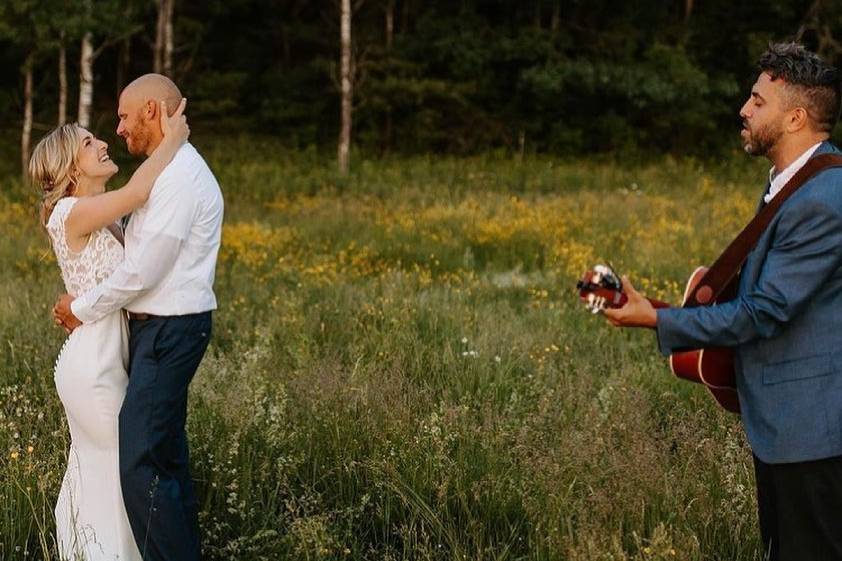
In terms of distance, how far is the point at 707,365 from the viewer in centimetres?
343

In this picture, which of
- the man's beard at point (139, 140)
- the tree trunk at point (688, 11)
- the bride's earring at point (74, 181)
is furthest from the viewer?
the tree trunk at point (688, 11)

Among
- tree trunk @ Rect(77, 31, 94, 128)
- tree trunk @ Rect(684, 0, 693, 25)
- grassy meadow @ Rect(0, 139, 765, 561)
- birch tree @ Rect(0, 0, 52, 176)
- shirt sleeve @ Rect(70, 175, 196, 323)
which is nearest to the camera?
shirt sleeve @ Rect(70, 175, 196, 323)

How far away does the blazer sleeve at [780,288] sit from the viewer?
3020 millimetres

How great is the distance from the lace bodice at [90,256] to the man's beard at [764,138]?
7.25ft

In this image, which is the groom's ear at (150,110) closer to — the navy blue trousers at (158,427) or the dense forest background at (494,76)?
the navy blue trousers at (158,427)

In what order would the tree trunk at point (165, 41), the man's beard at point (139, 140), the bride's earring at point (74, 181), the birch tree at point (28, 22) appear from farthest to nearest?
the tree trunk at point (165, 41) → the birch tree at point (28, 22) → the bride's earring at point (74, 181) → the man's beard at point (139, 140)

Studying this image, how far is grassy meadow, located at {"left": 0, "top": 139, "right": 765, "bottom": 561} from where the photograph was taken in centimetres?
424

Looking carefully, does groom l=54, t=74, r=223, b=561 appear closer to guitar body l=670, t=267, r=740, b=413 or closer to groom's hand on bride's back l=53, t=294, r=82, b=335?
groom's hand on bride's back l=53, t=294, r=82, b=335

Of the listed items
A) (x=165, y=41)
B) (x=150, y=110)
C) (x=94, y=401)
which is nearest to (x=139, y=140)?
(x=150, y=110)

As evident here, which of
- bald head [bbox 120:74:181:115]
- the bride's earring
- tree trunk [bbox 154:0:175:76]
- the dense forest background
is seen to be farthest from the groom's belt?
the dense forest background

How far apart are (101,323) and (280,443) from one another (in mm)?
1304

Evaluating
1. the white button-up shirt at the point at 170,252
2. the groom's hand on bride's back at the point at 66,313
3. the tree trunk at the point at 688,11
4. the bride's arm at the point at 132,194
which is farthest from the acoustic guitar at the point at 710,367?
the tree trunk at the point at 688,11

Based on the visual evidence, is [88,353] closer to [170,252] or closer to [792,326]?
[170,252]

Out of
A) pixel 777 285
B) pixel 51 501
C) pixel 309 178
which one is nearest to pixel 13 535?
pixel 51 501
